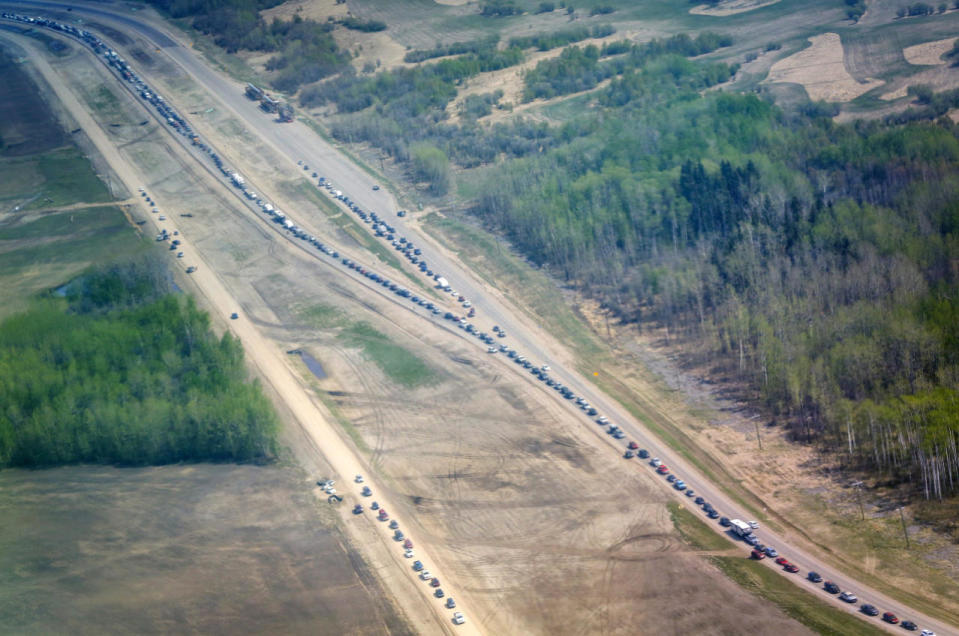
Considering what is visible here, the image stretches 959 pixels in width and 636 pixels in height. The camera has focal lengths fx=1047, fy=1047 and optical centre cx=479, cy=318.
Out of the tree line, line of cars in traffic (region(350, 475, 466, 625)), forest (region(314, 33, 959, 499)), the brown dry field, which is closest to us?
the brown dry field

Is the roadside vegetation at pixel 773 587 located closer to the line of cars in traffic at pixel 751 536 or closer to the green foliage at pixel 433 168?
the line of cars in traffic at pixel 751 536

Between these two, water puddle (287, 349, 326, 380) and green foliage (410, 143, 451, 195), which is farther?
green foliage (410, 143, 451, 195)

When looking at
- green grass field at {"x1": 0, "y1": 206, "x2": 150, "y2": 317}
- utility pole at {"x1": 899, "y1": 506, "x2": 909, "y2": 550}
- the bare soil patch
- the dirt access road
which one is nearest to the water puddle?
the dirt access road

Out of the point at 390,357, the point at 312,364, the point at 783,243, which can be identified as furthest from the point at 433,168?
the point at 783,243

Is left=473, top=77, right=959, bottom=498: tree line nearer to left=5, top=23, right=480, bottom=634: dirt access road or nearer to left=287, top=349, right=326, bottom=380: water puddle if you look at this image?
left=287, top=349, right=326, bottom=380: water puddle

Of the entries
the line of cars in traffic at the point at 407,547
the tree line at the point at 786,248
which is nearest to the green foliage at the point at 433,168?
the tree line at the point at 786,248

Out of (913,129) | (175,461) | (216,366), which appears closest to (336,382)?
(216,366)

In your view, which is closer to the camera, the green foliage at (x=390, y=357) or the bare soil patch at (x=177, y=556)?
the bare soil patch at (x=177, y=556)
